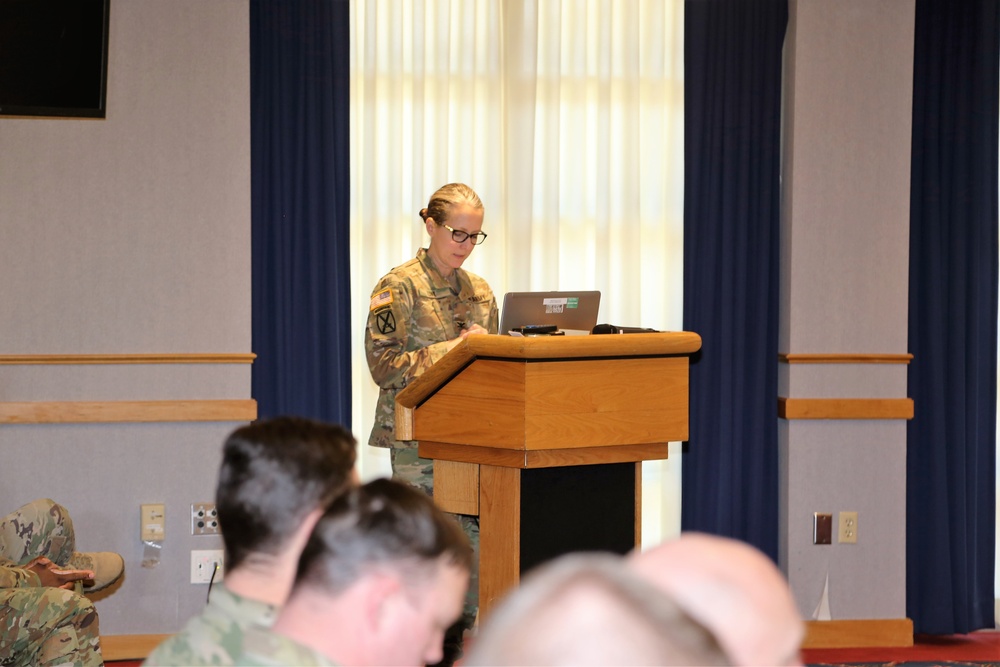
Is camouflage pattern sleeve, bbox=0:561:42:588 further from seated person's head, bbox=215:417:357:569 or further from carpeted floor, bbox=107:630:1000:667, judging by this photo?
seated person's head, bbox=215:417:357:569

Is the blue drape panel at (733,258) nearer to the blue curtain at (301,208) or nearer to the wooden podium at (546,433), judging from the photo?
the blue curtain at (301,208)

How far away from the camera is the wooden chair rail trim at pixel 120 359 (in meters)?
3.86

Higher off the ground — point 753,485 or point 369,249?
point 369,249

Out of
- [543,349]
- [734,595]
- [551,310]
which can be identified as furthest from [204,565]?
[734,595]

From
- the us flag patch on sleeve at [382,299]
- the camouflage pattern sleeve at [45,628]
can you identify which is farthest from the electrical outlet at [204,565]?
the us flag patch on sleeve at [382,299]

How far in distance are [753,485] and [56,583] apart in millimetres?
2683

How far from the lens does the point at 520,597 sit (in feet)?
2.07

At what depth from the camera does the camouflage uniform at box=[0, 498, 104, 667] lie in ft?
9.05

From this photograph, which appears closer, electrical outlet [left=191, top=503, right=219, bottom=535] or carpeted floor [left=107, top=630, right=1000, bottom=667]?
electrical outlet [left=191, top=503, right=219, bottom=535]

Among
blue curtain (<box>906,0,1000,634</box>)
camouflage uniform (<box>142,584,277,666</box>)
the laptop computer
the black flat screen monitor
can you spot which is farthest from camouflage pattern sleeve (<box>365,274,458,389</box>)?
blue curtain (<box>906,0,1000,634</box>)

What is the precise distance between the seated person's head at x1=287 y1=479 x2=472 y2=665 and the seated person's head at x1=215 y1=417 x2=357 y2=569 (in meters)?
0.23

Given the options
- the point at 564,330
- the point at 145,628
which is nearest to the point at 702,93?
the point at 564,330

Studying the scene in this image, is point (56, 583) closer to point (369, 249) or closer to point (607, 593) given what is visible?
point (369, 249)

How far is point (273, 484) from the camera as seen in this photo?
1.46 metres
